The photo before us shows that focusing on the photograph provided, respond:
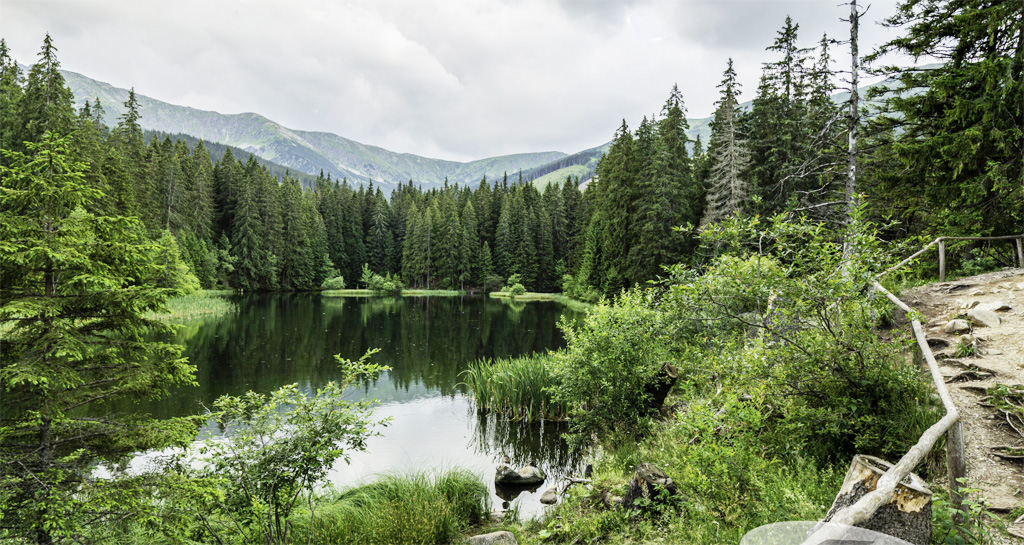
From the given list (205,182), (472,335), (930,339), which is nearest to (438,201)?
(205,182)

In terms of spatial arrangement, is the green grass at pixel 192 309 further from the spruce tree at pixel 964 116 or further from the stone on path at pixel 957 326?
the spruce tree at pixel 964 116

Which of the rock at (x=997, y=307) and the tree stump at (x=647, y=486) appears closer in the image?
the tree stump at (x=647, y=486)

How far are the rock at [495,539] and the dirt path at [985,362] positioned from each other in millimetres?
4888

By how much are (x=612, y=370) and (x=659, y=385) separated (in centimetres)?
135

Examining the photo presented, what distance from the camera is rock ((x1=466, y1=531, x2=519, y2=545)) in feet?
19.6

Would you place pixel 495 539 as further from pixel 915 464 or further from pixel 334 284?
pixel 334 284

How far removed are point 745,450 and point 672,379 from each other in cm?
440

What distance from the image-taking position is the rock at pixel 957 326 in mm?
6952

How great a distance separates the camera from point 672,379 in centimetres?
970

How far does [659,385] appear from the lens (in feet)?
31.3

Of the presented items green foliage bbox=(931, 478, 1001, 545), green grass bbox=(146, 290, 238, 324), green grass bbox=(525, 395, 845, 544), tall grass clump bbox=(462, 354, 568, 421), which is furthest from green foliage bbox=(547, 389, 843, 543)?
green grass bbox=(146, 290, 238, 324)

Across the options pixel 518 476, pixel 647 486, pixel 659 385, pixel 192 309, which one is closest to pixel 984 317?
pixel 659 385

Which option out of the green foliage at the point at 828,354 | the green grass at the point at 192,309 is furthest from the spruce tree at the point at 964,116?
the green grass at the point at 192,309

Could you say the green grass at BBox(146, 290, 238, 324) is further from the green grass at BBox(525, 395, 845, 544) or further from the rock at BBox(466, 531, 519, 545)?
the green grass at BBox(525, 395, 845, 544)
